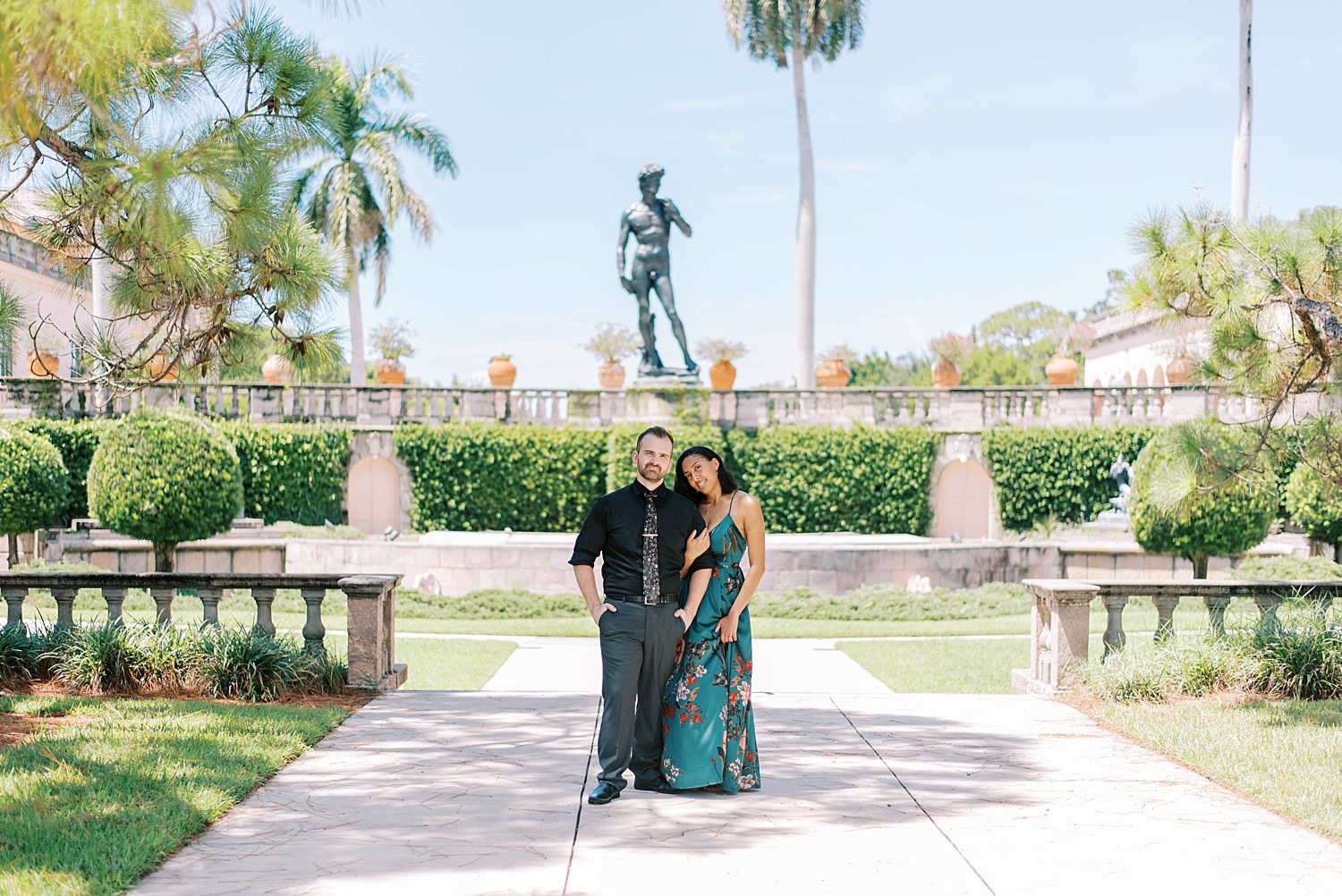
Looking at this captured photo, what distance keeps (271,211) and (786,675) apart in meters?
7.21

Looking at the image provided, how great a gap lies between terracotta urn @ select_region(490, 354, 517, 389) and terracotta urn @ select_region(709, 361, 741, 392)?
542 cm

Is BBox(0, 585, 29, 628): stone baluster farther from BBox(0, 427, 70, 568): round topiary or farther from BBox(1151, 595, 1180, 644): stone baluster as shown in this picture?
BBox(1151, 595, 1180, 644): stone baluster

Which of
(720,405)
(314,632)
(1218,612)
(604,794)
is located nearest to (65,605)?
(314,632)

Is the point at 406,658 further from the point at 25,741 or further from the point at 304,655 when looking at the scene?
the point at 25,741

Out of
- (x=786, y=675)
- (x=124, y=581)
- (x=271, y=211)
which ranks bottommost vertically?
(x=786, y=675)

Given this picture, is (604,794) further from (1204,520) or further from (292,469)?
(292,469)

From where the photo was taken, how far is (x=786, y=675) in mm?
12430

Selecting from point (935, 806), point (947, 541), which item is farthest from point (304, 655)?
point (947, 541)

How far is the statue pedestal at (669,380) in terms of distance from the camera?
1019 inches

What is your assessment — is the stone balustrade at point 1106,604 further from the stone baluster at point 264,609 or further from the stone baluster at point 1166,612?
the stone baluster at point 264,609

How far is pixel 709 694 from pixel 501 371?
25.3 meters

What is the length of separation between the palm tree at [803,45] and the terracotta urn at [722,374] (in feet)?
9.01

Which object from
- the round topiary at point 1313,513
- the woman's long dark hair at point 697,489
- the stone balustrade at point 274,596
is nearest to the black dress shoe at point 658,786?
the woman's long dark hair at point 697,489

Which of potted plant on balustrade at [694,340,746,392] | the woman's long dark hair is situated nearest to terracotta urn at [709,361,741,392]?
potted plant on balustrade at [694,340,746,392]
